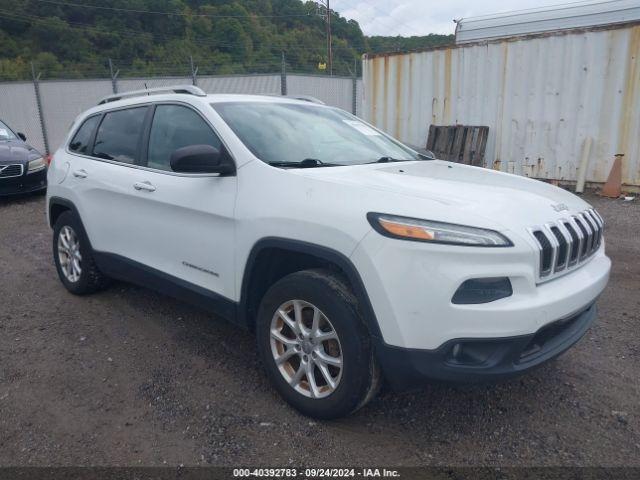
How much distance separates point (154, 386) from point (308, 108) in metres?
2.18

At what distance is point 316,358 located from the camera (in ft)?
8.66

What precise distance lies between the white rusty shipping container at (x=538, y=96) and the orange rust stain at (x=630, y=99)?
13mm

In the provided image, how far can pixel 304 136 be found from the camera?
336cm

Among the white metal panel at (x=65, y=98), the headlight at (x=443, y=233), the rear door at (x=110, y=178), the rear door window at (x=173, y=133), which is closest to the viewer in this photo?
the headlight at (x=443, y=233)

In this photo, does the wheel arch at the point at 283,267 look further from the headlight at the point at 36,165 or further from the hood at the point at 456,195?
the headlight at the point at 36,165

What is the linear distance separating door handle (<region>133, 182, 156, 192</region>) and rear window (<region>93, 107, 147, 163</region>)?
277 millimetres

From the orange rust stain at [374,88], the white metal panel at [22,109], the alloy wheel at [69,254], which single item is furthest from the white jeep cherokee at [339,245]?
the white metal panel at [22,109]

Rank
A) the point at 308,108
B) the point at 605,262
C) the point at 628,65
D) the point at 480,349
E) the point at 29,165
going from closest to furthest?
the point at 480,349 < the point at 605,262 < the point at 308,108 < the point at 628,65 < the point at 29,165

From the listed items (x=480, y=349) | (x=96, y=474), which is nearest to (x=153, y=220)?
(x=96, y=474)

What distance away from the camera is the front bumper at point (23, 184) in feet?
29.1

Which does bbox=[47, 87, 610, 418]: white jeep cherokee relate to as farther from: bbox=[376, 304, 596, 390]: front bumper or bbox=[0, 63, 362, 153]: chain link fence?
bbox=[0, 63, 362, 153]: chain link fence

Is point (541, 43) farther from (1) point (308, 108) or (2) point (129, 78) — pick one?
(2) point (129, 78)

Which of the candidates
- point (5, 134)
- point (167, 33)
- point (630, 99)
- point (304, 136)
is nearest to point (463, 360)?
point (304, 136)

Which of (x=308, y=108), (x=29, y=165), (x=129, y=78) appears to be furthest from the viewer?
(x=129, y=78)
